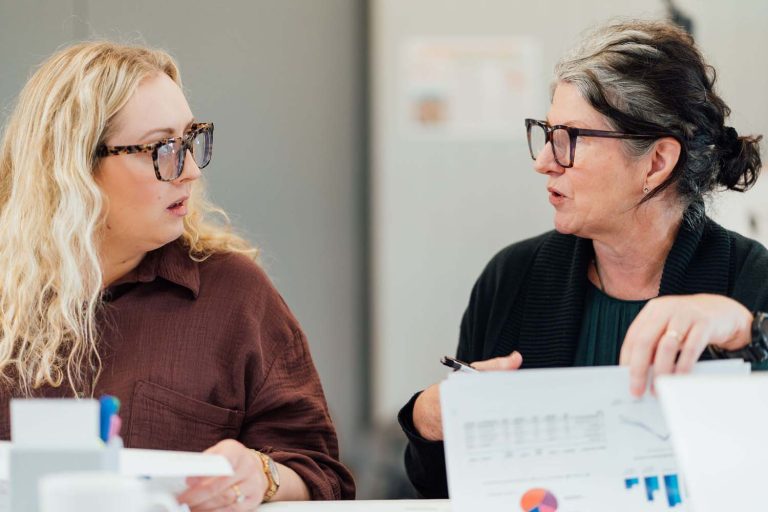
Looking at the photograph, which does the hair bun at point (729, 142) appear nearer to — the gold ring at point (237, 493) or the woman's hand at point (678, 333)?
the woman's hand at point (678, 333)

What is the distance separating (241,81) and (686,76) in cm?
158

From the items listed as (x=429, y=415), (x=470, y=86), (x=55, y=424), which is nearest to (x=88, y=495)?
(x=55, y=424)

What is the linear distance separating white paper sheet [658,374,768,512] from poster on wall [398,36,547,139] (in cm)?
205

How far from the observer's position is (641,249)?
1.81 m

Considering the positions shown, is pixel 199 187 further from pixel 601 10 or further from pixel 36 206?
pixel 601 10

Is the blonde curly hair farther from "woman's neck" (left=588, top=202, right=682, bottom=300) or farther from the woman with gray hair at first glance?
"woman's neck" (left=588, top=202, right=682, bottom=300)

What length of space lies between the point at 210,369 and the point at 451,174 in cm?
148

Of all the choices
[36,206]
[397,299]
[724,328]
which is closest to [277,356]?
[36,206]

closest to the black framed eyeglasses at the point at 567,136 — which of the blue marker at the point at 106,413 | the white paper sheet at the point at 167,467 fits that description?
the white paper sheet at the point at 167,467

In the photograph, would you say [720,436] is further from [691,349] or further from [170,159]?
[170,159]

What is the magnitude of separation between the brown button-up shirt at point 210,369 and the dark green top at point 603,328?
511 millimetres

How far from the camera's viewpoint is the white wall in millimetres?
2984

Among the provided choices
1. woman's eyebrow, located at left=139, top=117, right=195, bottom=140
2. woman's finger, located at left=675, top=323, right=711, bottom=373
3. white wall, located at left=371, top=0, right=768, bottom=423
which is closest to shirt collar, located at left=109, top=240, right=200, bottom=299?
woman's eyebrow, located at left=139, top=117, right=195, bottom=140

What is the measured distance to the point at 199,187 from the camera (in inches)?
78.7
